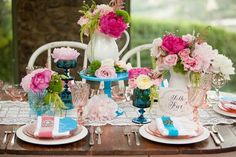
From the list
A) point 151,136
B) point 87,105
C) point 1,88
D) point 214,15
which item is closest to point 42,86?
point 87,105

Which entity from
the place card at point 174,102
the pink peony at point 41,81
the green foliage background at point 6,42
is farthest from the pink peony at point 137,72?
the green foliage background at point 6,42

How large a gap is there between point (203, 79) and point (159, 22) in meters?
1.80

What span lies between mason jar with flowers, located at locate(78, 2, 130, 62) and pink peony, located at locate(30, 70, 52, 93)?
16.4 inches

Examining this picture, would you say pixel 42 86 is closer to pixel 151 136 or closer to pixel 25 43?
pixel 151 136

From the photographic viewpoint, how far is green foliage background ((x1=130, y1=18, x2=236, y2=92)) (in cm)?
394

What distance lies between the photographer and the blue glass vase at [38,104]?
210cm

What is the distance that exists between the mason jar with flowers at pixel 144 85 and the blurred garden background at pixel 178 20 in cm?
187

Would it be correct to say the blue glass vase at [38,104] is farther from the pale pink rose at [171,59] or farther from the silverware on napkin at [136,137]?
the pale pink rose at [171,59]

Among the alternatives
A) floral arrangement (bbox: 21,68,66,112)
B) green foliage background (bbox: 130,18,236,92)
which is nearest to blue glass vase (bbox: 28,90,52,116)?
floral arrangement (bbox: 21,68,66,112)

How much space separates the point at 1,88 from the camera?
2.67 m

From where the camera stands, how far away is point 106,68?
7.38 feet

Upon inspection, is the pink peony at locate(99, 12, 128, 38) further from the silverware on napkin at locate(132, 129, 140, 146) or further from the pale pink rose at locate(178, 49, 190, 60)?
the silverware on napkin at locate(132, 129, 140, 146)

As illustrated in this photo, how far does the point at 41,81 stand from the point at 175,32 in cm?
212

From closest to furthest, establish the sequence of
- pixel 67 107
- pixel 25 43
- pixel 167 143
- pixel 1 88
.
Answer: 1. pixel 167 143
2. pixel 67 107
3. pixel 1 88
4. pixel 25 43
